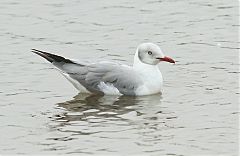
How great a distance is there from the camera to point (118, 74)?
12242 mm

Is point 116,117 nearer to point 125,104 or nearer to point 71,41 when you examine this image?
point 125,104

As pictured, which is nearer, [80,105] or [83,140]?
[83,140]

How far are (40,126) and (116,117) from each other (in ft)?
3.22

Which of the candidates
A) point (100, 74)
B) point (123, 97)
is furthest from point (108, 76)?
point (123, 97)

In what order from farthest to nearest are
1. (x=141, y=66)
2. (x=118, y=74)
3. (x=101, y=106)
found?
(x=141, y=66) < (x=118, y=74) < (x=101, y=106)

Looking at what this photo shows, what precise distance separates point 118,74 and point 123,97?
320 millimetres

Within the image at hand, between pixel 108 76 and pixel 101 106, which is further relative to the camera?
pixel 108 76

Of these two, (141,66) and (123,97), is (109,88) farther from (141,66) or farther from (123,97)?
(141,66)

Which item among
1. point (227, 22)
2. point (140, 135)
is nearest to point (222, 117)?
point (140, 135)

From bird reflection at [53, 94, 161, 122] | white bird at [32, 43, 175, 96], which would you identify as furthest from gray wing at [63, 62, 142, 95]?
bird reflection at [53, 94, 161, 122]

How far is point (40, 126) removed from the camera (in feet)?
34.9

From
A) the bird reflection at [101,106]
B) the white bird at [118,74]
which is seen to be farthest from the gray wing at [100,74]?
the bird reflection at [101,106]

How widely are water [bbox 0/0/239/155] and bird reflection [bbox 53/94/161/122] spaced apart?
1 cm

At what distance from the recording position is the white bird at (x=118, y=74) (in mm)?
12250
